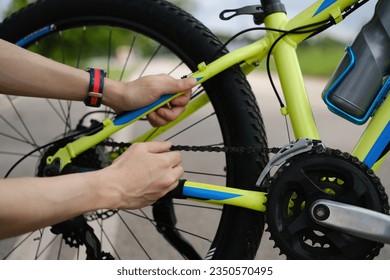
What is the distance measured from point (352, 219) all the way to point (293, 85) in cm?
54

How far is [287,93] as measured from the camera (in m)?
2.26

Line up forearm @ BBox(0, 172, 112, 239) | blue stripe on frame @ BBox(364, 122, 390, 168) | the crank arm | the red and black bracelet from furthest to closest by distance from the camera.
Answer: the red and black bracelet
blue stripe on frame @ BBox(364, 122, 390, 168)
the crank arm
forearm @ BBox(0, 172, 112, 239)

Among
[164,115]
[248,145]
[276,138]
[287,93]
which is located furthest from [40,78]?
[276,138]

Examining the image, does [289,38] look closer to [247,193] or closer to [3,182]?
[247,193]

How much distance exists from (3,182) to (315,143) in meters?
1.09

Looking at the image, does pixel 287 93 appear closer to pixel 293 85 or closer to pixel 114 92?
pixel 293 85

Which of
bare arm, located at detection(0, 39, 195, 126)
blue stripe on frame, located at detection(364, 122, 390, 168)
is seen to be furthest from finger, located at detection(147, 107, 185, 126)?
blue stripe on frame, located at detection(364, 122, 390, 168)

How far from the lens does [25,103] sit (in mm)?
3680

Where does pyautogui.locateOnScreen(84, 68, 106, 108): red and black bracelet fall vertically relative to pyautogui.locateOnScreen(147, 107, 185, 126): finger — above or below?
above

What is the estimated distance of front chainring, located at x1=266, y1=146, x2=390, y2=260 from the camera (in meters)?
2.10

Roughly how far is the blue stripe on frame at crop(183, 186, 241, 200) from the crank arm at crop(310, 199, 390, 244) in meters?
0.31

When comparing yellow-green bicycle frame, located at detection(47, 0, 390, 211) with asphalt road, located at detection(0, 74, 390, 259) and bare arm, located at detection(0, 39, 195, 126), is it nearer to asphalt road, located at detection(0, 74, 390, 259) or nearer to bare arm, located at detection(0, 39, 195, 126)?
bare arm, located at detection(0, 39, 195, 126)

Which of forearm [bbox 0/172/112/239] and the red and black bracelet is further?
the red and black bracelet

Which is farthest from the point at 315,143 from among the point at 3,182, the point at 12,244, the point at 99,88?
the point at 12,244
